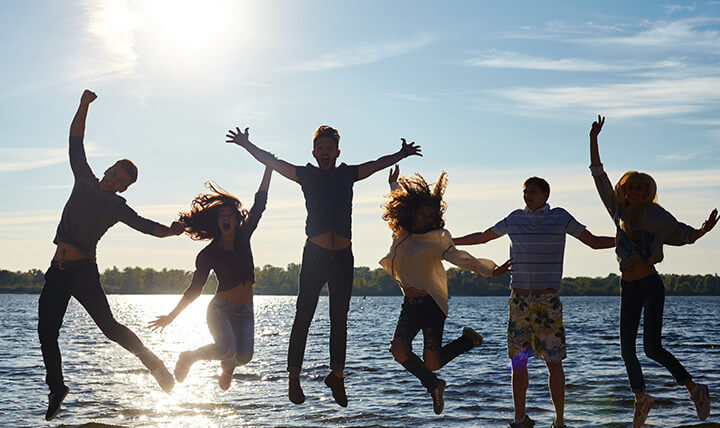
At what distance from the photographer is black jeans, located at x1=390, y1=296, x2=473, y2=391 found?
9.09 meters

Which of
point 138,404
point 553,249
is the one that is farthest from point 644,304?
point 138,404

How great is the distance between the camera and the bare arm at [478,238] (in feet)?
A: 30.9

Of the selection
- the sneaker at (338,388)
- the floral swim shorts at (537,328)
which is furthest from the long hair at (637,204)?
the sneaker at (338,388)

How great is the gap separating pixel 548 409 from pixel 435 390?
14767 mm

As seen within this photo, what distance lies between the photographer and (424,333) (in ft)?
30.1

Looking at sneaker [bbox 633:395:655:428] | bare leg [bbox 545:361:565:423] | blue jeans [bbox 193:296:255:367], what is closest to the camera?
blue jeans [bbox 193:296:255:367]

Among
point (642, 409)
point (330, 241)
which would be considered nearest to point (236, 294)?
point (330, 241)

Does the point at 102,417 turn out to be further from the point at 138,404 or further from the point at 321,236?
the point at 321,236

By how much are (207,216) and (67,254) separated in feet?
6.59

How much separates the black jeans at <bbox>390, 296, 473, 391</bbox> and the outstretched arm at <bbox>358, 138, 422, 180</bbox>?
6.09ft

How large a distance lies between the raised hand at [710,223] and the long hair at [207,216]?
647 centimetres

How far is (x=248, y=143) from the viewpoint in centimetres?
929

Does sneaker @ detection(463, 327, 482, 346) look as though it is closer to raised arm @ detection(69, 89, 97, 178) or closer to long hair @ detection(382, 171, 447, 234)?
long hair @ detection(382, 171, 447, 234)

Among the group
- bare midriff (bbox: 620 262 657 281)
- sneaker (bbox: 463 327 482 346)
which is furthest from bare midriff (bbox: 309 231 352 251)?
bare midriff (bbox: 620 262 657 281)
